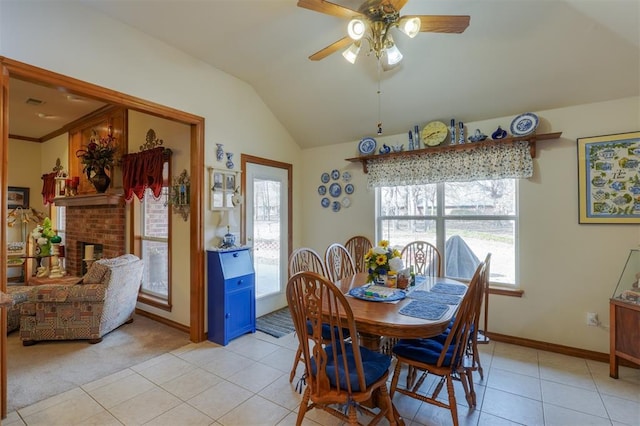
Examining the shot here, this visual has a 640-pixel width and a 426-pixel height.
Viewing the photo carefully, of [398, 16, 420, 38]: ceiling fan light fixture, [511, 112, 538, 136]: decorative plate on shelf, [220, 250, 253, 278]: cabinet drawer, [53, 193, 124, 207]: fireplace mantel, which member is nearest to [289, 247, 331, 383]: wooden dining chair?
[220, 250, 253, 278]: cabinet drawer

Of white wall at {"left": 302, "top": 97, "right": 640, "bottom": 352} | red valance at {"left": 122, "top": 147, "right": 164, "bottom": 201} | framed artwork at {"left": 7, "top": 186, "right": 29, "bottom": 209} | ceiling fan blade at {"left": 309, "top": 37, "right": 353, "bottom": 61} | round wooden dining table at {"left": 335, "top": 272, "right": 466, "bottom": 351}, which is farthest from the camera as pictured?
framed artwork at {"left": 7, "top": 186, "right": 29, "bottom": 209}

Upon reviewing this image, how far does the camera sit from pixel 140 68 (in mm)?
2641

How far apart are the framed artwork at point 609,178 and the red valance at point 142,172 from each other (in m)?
4.34

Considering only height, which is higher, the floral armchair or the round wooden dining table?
the round wooden dining table

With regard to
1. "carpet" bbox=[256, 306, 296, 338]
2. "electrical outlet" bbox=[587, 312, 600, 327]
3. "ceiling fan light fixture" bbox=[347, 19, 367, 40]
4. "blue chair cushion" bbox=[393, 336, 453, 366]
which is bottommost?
"carpet" bbox=[256, 306, 296, 338]

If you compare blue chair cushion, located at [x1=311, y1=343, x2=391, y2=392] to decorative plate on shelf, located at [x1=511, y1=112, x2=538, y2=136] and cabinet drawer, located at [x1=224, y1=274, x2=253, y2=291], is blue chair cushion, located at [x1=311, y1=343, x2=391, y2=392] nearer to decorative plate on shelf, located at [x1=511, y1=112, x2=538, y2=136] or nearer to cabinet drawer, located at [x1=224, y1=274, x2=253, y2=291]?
cabinet drawer, located at [x1=224, y1=274, x2=253, y2=291]

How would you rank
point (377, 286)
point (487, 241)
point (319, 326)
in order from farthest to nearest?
point (487, 241)
point (377, 286)
point (319, 326)


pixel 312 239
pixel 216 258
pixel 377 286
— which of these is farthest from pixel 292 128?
pixel 377 286

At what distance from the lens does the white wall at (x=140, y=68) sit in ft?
6.73

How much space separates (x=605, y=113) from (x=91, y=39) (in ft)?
14.2

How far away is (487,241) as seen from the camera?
3.27 metres

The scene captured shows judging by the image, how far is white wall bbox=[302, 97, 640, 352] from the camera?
105 inches

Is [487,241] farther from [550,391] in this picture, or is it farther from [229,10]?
[229,10]

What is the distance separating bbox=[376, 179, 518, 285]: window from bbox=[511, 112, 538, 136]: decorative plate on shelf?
1.63 feet
